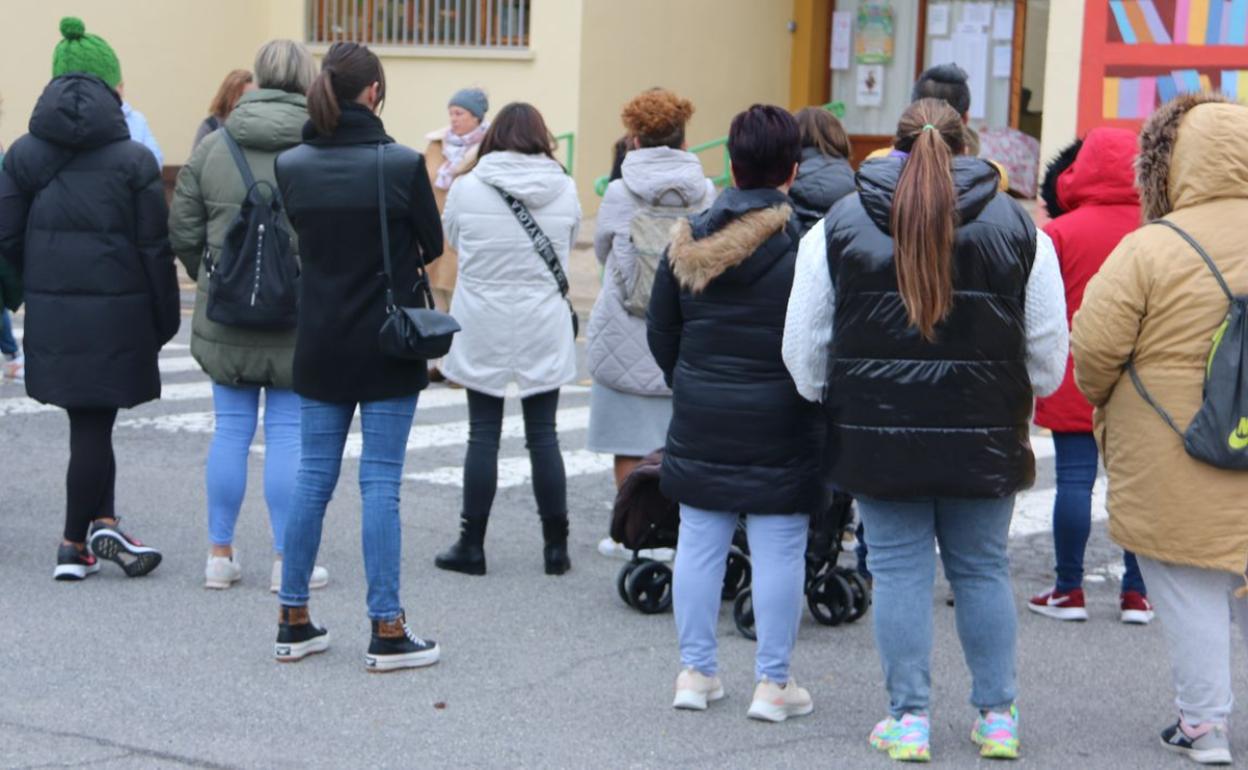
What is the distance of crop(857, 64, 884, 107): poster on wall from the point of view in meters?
20.4

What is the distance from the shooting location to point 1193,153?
4.95m

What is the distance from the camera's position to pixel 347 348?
5570 mm

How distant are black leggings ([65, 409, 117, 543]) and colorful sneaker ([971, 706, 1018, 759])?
11.4 feet

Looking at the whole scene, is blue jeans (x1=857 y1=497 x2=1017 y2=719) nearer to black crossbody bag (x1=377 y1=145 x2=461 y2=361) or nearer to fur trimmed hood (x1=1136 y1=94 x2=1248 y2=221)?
fur trimmed hood (x1=1136 y1=94 x2=1248 y2=221)

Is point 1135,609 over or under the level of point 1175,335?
under

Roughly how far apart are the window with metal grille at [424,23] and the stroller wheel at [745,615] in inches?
525

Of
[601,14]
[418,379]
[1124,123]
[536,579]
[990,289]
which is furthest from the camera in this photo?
[601,14]

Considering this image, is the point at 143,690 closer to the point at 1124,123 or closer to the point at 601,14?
the point at 1124,123

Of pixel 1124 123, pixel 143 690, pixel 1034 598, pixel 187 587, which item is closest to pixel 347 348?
Result: pixel 143 690

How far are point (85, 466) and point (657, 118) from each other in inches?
99.4

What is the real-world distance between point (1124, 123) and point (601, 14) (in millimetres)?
5477

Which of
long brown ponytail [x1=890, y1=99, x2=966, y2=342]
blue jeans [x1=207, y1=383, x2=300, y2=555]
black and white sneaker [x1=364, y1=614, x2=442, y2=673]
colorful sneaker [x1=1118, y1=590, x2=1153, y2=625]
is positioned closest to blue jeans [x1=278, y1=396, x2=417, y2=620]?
black and white sneaker [x1=364, y1=614, x2=442, y2=673]

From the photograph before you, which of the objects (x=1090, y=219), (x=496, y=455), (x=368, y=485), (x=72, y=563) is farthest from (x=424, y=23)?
(x=368, y=485)

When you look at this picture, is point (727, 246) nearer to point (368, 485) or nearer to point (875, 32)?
point (368, 485)
